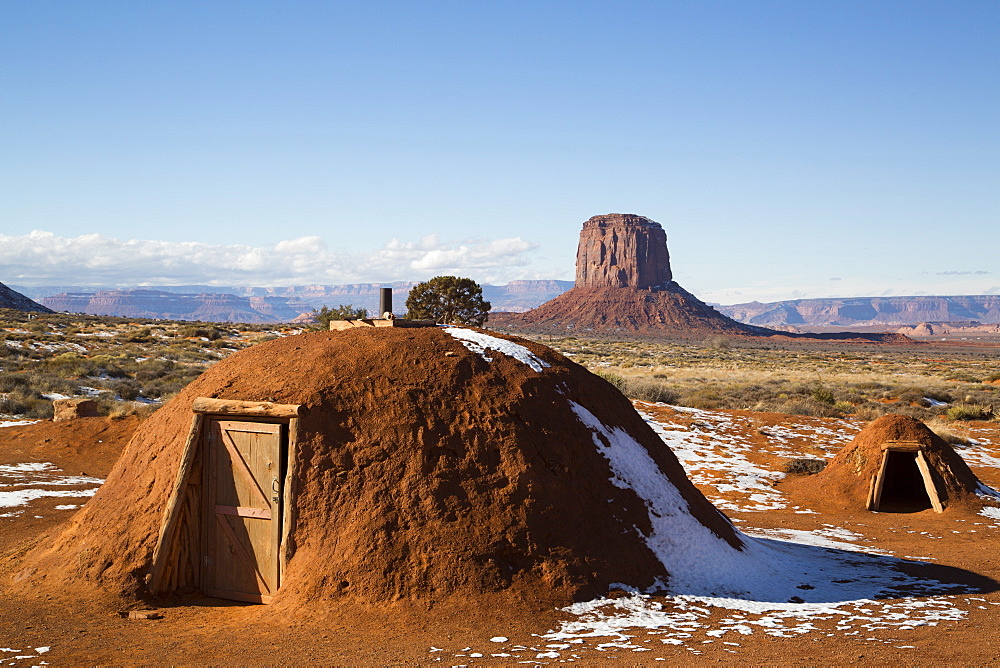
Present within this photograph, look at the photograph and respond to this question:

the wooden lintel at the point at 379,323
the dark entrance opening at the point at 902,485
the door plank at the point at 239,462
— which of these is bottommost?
the dark entrance opening at the point at 902,485

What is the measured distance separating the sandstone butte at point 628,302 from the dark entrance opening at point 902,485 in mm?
86987

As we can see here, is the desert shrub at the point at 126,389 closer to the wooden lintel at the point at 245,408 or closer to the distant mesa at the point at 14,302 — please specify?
the wooden lintel at the point at 245,408

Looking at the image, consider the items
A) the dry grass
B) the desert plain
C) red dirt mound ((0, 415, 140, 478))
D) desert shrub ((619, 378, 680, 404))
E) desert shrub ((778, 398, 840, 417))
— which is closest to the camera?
the desert plain

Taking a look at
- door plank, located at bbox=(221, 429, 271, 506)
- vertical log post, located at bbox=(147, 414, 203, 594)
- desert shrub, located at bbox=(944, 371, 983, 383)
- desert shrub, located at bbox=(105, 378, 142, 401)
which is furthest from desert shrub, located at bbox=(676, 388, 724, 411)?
desert shrub, located at bbox=(944, 371, 983, 383)

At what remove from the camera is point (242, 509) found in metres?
7.24

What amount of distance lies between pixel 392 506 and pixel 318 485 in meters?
0.72

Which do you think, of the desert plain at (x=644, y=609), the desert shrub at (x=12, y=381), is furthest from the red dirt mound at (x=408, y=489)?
the desert shrub at (x=12, y=381)

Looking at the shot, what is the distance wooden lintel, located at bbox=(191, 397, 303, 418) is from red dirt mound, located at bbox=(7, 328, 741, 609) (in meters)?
0.14

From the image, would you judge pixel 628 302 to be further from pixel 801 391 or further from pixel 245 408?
pixel 245 408

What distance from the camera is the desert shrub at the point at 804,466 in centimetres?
1658

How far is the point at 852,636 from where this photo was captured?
21.2 ft

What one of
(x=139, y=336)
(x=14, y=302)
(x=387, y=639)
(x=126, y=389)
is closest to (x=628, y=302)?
(x=14, y=302)

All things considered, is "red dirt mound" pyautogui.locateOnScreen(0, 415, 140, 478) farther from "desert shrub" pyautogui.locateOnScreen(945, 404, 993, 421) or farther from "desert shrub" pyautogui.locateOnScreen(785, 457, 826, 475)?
"desert shrub" pyautogui.locateOnScreen(945, 404, 993, 421)

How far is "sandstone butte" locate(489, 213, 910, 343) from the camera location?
11419 centimetres
